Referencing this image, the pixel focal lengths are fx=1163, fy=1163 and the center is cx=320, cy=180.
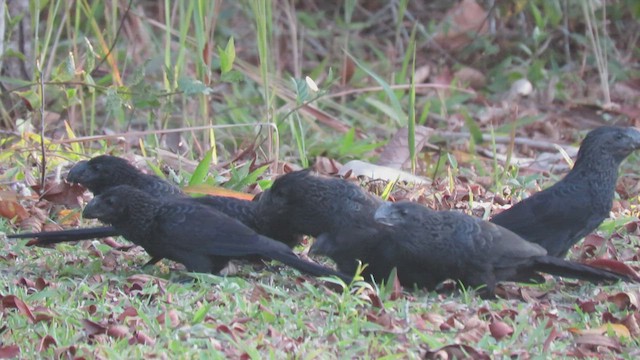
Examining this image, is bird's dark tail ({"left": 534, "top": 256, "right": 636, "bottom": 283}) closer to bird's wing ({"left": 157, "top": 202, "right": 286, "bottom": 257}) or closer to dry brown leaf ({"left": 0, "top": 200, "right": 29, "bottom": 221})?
bird's wing ({"left": 157, "top": 202, "right": 286, "bottom": 257})

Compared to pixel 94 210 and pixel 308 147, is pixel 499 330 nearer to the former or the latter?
pixel 94 210

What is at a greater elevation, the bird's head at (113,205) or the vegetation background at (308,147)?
the bird's head at (113,205)

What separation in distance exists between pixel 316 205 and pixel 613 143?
1.64 meters

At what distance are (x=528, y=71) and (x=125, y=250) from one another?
607cm

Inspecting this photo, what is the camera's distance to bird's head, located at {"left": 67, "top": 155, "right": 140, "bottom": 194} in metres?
6.04

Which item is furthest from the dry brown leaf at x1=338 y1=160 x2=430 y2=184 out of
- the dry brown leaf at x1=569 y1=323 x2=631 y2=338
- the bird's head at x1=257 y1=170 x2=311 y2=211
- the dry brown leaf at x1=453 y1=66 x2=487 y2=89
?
the dry brown leaf at x1=453 y1=66 x2=487 y2=89

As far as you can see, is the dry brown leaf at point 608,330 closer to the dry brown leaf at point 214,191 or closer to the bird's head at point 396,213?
the bird's head at point 396,213

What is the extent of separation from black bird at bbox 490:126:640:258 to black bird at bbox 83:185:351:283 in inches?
53.3

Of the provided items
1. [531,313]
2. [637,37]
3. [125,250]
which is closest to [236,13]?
[637,37]

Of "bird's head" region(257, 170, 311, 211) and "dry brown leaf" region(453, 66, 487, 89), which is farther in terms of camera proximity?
"dry brown leaf" region(453, 66, 487, 89)

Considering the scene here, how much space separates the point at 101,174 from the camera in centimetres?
606

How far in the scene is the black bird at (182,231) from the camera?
5129 mm

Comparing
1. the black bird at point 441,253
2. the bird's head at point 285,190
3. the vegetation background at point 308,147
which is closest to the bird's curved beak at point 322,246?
the black bird at point 441,253

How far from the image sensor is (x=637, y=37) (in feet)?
37.3
